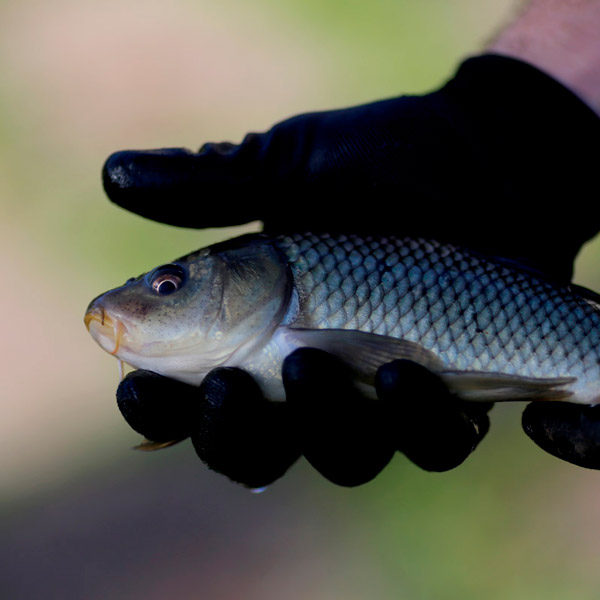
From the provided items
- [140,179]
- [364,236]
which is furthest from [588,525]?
[140,179]

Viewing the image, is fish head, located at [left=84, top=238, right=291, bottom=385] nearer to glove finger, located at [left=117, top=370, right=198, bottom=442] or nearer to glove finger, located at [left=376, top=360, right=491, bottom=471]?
glove finger, located at [left=117, top=370, right=198, bottom=442]

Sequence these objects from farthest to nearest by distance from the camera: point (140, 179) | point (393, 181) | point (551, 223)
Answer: point (551, 223), point (393, 181), point (140, 179)

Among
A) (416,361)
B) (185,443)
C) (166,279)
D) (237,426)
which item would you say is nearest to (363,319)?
(416,361)

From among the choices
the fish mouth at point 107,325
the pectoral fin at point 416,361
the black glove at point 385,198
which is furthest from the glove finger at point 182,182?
the pectoral fin at point 416,361

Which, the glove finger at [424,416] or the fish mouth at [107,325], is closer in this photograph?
the glove finger at [424,416]

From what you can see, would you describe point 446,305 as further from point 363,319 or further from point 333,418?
point 333,418

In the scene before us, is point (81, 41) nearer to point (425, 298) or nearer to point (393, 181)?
point (393, 181)

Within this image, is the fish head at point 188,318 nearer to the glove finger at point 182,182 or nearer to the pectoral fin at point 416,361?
the pectoral fin at point 416,361

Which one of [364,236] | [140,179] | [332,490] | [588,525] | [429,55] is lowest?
[588,525]
